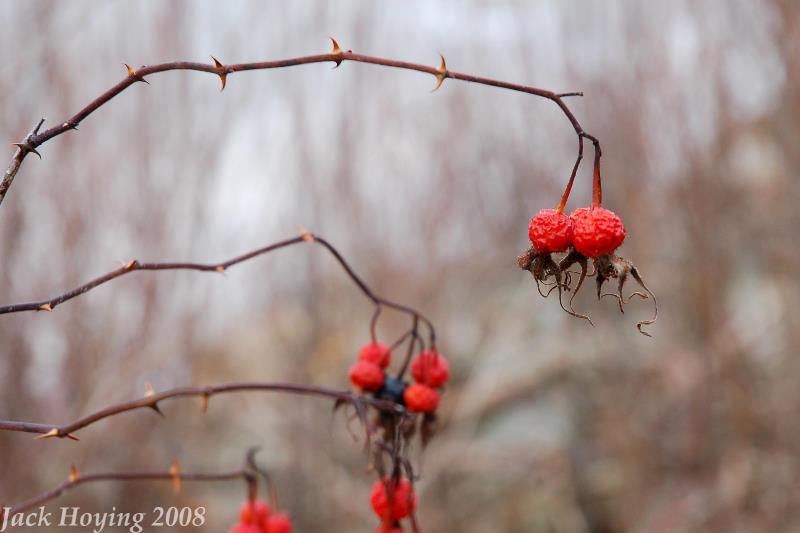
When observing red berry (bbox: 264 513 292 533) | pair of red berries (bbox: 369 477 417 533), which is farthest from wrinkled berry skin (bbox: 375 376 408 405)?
red berry (bbox: 264 513 292 533)

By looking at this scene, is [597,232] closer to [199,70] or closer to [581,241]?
[581,241]

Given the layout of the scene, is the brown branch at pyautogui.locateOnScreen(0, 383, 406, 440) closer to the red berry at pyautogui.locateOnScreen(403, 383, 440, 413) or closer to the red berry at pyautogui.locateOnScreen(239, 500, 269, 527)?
the red berry at pyautogui.locateOnScreen(403, 383, 440, 413)

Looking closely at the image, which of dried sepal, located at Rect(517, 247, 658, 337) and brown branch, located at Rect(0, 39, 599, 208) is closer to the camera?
brown branch, located at Rect(0, 39, 599, 208)

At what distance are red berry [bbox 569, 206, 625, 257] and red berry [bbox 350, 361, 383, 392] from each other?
1.52 ft

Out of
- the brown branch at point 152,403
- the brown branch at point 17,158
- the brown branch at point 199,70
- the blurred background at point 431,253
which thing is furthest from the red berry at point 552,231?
the blurred background at point 431,253

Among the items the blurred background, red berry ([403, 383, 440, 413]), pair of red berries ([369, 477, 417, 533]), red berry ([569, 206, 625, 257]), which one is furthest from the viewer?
the blurred background

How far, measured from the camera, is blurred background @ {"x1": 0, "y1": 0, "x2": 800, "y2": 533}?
2.99 meters

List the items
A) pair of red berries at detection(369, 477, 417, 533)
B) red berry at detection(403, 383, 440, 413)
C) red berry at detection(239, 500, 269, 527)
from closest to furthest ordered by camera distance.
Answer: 1. pair of red berries at detection(369, 477, 417, 533)
2. red berry at detection(403, 383, 440, 413)
3. red berry at detection(239, 500, 269, 527)

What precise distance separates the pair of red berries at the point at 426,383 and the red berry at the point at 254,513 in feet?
1.14

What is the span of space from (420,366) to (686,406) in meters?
3.84

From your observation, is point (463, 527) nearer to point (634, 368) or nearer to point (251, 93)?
point (634, 368)

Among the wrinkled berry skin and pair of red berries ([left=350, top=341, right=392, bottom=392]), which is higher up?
pair of red berries ([left=350, top=341, right=392, bottom=392])

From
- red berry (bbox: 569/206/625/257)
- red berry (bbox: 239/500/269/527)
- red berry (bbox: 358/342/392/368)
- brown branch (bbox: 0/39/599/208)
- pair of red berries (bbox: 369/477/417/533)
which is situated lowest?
red berry (bbox: 239/500/269/527)

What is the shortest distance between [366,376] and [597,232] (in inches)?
19.7
